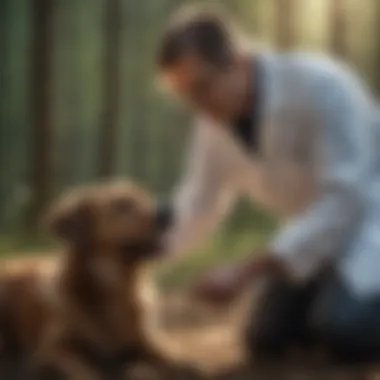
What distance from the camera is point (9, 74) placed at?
5.77 ft

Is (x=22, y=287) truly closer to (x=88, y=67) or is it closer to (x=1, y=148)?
(x=1, y=148)

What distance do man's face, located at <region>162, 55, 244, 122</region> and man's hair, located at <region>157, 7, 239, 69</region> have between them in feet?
0.04

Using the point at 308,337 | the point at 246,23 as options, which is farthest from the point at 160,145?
the point at 308,337

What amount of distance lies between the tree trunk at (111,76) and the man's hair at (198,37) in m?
0.07

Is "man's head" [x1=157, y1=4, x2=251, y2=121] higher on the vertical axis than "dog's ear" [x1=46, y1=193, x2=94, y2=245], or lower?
higher

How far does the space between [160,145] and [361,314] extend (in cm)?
42

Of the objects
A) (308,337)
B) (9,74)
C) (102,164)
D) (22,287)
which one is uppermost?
(9,74)

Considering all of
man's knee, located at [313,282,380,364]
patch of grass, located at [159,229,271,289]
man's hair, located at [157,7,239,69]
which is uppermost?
man's hair, located at [157,7,239,69]

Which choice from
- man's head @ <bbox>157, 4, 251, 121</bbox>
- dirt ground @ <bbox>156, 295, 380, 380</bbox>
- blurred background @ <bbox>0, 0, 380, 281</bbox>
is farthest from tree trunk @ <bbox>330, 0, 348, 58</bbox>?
dirt ground @ <bbox>156, 295, 380, 380</bbox>

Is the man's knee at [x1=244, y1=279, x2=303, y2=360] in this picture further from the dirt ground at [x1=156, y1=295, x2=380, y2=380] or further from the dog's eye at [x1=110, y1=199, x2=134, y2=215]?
the dog's eye at [x1=110, y1=199, x2=134, y2=215]

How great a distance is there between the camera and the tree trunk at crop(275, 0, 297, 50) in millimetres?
1759

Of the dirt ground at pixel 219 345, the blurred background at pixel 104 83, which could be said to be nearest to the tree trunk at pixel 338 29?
the blurred background at pixel 104 83

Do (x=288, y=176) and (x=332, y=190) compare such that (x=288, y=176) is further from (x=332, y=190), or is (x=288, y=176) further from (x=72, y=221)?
(x=72, y=221)

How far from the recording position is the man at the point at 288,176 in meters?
1.72
